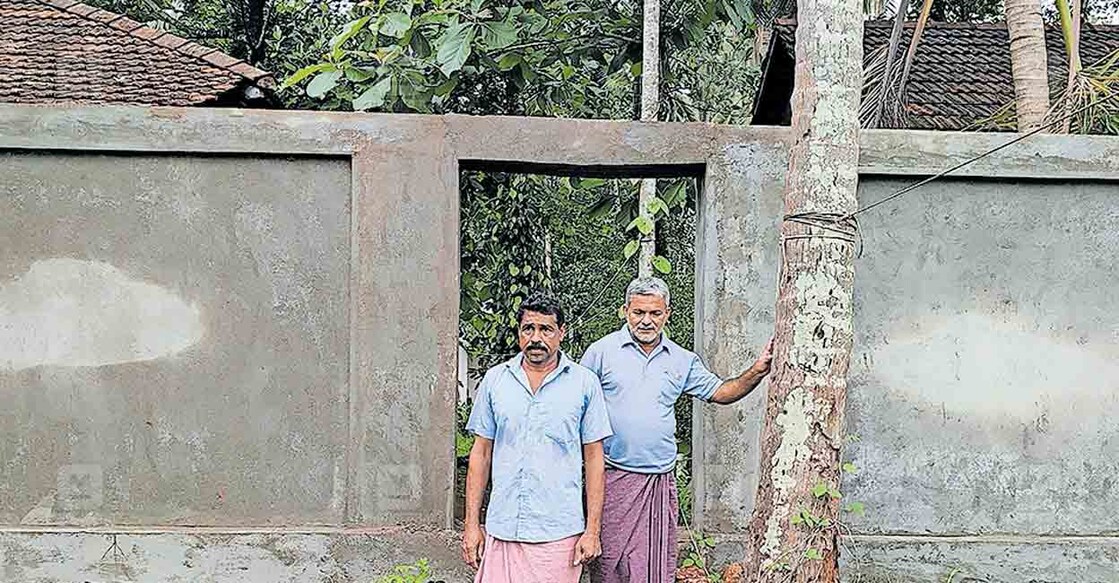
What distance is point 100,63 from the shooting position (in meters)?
10.6

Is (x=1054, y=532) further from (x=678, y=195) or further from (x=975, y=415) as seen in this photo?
(x=678, y=195)

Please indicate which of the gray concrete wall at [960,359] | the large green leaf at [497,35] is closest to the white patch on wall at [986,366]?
the gray concrete wall at [960,359]

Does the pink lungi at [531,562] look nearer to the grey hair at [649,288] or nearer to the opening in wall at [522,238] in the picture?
the grey hair at [649,288]

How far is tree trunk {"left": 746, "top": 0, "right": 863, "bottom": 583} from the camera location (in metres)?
3.89

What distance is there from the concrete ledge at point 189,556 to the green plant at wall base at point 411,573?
7 centimetres

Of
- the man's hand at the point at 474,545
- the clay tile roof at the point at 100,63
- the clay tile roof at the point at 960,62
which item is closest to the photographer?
the man's hand at the point at 474,545

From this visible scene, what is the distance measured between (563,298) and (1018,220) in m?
6.47

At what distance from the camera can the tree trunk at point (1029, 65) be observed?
20.7 feet

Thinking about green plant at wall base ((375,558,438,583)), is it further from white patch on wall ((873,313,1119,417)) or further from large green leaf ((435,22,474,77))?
large green leaf ((435,22,474,77))

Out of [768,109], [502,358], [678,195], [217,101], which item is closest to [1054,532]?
[678,195]

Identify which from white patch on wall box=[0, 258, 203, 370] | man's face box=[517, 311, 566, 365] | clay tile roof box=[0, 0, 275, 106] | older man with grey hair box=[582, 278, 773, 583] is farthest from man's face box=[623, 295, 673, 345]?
clay tile roof box=[0, 0, 275, 106]

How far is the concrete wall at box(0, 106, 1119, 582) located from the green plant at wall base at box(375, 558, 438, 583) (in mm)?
→ 47

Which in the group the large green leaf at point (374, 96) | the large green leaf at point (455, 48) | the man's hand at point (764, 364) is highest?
the large green leaf at point (455, 48)

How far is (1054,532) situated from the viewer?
5.09 meters
